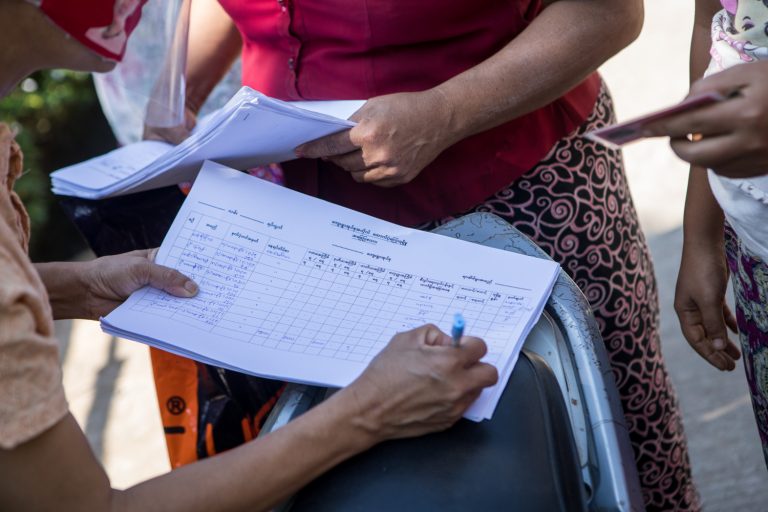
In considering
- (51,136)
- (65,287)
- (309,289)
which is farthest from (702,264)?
(51,136)

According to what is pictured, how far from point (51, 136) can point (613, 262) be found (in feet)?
11.5

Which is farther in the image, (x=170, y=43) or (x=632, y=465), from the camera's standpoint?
(x=170, y=43)

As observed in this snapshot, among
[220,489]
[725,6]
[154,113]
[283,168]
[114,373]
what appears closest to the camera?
[220,489]

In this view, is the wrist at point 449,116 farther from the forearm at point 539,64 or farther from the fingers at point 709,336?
the fingers at point 709,336

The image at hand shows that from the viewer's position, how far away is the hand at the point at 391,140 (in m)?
1.37

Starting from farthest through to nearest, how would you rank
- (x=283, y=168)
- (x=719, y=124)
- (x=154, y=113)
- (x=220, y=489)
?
(x=154, y=113), (x=283, y=168), (x=220, y=489), (x=719, y=124)

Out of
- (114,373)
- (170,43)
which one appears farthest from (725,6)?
(114,373)

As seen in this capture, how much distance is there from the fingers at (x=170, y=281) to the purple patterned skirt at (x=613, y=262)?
0.45 m

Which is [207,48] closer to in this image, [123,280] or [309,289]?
[123,280]

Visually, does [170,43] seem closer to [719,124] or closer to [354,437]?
[354,437]

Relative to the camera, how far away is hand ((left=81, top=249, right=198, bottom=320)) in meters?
1.30

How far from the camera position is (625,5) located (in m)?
1.49

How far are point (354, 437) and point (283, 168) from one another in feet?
2.23

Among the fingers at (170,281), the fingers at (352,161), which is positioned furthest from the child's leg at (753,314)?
the fingers at (170,281)
